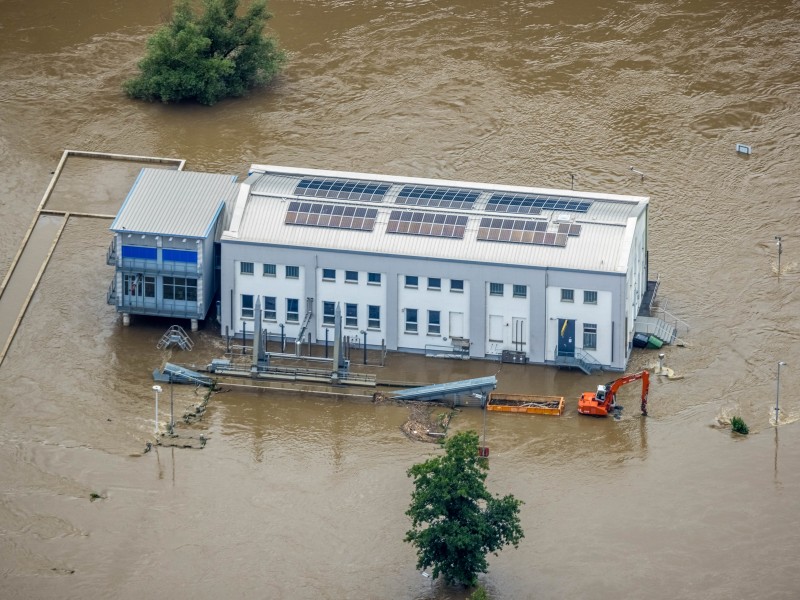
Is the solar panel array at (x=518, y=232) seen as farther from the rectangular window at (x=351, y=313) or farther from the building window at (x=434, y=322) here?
the rectangular window at (x=351, y=313)

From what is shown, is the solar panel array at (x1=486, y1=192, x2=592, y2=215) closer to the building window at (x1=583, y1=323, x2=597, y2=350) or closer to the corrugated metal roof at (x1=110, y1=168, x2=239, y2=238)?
the building window at (x1=583, y1=323, x2=597, y2=350)

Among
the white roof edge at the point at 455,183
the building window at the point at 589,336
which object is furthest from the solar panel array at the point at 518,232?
the building window at the point at 589,336

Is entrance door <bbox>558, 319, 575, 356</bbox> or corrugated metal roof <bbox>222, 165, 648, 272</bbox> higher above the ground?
corrugated metal roof <bbox>222, 165, 648, 272</bbox>

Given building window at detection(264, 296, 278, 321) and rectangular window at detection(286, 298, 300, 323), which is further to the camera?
building window at detection(264, 296, 278, 321)

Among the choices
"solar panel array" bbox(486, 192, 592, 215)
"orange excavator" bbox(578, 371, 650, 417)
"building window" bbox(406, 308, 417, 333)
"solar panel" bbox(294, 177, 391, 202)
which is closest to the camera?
"orange excavator" bbox(578, 371, 650, 417)

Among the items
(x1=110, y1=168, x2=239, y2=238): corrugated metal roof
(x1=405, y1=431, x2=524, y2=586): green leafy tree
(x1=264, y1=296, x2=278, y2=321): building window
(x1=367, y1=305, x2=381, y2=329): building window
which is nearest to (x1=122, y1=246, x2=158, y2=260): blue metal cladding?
(x1=110, y1=168, x2=239, y2=238): corrugated metal roof

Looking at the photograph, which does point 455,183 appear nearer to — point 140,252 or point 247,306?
point 247,306

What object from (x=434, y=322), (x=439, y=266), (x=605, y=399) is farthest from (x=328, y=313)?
(x=605, y=399)
